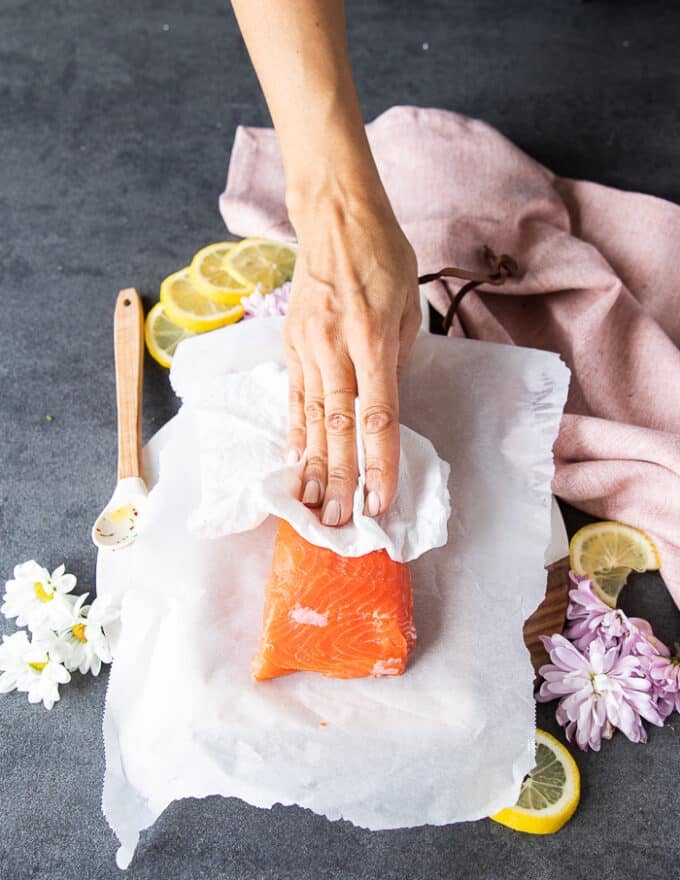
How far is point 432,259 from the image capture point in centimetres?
184

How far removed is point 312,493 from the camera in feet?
4.38

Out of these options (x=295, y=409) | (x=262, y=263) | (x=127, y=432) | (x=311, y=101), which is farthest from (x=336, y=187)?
(x=127, y=432)

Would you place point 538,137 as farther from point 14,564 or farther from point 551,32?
point 14,564

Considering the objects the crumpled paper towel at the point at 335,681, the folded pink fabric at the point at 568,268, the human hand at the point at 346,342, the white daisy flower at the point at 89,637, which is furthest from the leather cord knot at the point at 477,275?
the white daisy flower at the point at 89,637

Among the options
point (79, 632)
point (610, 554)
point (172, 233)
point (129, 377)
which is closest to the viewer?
point (79, 632)

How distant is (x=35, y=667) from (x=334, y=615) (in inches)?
21.4

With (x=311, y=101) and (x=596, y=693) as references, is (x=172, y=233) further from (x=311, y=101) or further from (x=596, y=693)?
(x=596, y=693)

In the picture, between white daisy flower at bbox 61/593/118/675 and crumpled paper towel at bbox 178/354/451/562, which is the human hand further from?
white daisy flower at bbox 61/593/118/675

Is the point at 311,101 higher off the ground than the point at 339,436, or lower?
higher

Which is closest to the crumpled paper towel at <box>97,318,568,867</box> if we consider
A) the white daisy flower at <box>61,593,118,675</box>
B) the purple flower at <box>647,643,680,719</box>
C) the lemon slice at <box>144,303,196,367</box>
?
the white daisy flower at <box>61,593,118,675</box>

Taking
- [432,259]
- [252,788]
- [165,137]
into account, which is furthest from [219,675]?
[165,137]

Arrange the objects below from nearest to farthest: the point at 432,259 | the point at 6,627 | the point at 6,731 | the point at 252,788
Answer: the point at 252,788
the point at 6,731
the point at 6,627
the point at 432,259

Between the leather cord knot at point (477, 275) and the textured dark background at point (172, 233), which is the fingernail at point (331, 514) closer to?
the textured dark background at point (172, 233)

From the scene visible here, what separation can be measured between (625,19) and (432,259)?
1267 millimetres
